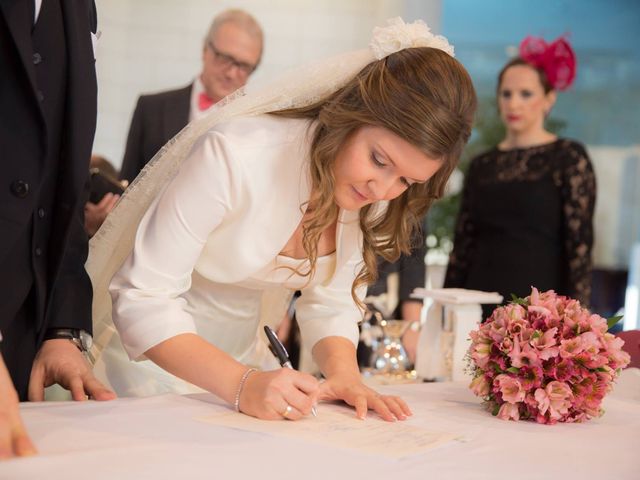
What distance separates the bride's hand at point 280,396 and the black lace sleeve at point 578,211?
9.69ft

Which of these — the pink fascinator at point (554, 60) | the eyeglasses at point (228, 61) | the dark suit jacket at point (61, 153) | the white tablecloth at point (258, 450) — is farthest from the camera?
the pink fascinator at point (554, 60)

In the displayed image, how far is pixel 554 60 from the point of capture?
473cm

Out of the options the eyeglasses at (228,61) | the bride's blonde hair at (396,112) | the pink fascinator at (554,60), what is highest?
the pink fascinator at (554,60)

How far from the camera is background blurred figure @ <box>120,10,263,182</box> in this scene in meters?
4.41

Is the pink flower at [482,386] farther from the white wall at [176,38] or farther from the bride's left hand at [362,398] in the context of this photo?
the white wall at [176,38]

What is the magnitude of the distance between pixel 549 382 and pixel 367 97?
71 centimetres

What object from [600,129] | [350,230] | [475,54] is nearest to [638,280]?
[600,129]

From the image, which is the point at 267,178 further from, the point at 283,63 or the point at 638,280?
the point at 638,280

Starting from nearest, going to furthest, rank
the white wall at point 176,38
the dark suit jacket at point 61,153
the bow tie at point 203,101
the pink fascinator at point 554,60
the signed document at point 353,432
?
the signed document at point 353,432
the dark suit jacket at point 61,153
the bow tie at point 203,101
the pink fascinator at point 554,60
the white wall at point 176,38

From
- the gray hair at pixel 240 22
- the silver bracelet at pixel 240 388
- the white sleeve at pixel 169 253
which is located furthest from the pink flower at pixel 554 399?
the gray hair at pixel 240 22

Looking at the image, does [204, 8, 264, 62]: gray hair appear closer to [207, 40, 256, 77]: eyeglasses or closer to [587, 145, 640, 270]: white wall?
[207, 40, 256, 77]: eyeglasses

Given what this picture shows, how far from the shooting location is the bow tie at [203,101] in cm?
456

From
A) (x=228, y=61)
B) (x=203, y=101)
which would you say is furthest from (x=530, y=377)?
(x=203, y=101)

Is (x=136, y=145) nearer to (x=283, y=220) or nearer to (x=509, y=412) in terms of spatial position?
(x=283, y=220)
